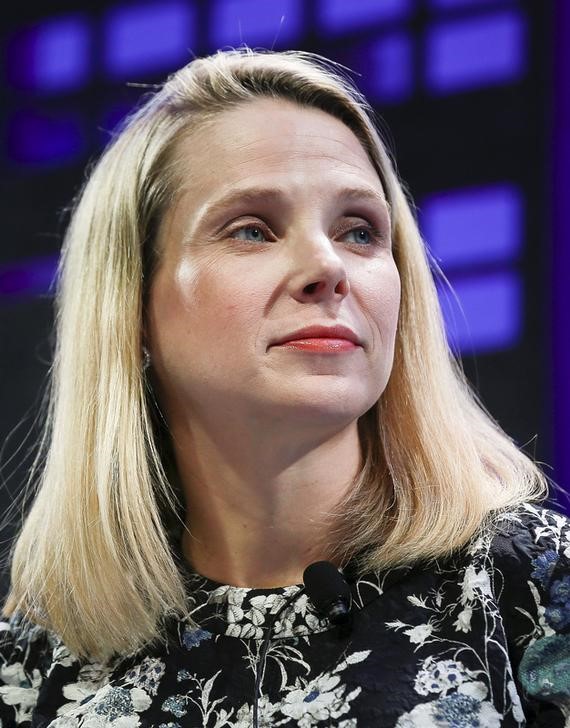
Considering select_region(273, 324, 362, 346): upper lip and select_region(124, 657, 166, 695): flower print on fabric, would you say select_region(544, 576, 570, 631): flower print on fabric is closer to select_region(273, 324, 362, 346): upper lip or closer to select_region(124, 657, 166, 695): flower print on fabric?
select_region(273, 324, 362, 346): upper lip

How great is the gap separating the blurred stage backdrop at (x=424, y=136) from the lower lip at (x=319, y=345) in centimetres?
87

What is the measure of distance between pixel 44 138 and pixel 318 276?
1.84m

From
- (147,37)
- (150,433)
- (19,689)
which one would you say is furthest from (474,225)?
(19,689)

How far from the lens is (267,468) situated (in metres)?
1.73

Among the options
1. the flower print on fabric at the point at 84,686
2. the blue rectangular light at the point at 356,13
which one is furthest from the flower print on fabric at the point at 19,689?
the blue rectangular light at the point at 356,13

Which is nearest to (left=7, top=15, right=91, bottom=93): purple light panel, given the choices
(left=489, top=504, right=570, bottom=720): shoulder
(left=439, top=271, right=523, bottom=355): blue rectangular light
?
(left=439, top=271, right=523, bottom=355): blue rectangular light

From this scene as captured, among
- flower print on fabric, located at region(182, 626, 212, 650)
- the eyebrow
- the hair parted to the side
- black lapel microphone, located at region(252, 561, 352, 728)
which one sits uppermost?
the eyebrow

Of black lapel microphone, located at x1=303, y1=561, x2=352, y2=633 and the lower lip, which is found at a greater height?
the lower lip

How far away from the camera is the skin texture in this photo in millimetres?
1647

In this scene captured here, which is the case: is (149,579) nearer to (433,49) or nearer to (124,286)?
(124,286)

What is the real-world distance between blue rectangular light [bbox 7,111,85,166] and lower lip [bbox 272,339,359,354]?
1757 millimetres

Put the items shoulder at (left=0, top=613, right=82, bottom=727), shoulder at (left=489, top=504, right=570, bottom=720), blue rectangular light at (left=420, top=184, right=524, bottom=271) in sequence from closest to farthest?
1. shoulder at (left=489, top=504, right=570, bottom=720)
2. shoulder at (left=0, top=613, right=82, bottom=727)
3. blue rectangular light at (left=420, top=184, right=524, bottom=271)

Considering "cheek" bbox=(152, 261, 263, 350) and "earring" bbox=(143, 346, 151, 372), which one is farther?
"earring" bbox=(143, 346, 151, 372)

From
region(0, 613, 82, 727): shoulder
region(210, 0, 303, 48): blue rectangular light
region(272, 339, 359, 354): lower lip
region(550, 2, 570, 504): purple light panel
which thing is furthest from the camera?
region(210, 0, 303, 48): blue rectangular light
